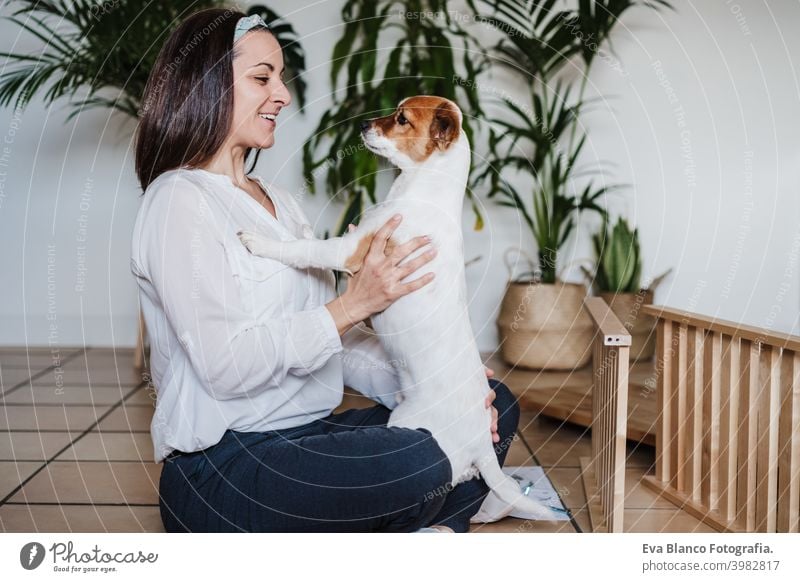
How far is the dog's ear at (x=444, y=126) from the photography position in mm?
1551

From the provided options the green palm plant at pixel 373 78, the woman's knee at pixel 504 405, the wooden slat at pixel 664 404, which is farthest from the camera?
the green palm plant at pixel 373 78

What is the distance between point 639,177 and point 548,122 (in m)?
0.77

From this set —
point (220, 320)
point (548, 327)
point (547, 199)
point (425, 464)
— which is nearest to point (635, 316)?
point (548, 327)

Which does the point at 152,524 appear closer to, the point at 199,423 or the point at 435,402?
the point at 199,423

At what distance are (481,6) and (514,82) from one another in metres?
0.42

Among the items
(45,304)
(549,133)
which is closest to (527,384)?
(549,133)

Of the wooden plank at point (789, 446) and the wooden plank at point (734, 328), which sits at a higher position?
the wooden plank at point (734, 328)

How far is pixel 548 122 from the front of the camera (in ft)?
12.6

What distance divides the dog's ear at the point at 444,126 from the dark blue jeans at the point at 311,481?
54cm

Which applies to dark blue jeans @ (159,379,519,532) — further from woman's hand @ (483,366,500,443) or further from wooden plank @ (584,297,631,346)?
wooden plank @ (584,297,631,346)

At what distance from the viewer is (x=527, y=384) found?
3582 millimetres

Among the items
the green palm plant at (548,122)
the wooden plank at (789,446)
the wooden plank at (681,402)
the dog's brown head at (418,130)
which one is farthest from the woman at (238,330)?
the green palm plant at (548,122)

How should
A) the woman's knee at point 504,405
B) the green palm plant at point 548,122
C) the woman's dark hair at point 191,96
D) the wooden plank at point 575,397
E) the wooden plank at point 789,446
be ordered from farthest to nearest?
the green palm plant at point 548,122 < the wooden plank at point 575,397 < the woman's knee at point 504,405 < the wooden plank at point 789,446 < the woman's dark hair at point 191,96

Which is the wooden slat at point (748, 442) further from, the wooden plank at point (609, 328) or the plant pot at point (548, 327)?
the plant pot at point (548, 327)
